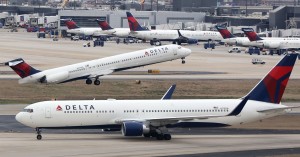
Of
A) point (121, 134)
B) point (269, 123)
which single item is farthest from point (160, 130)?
point (269, 123)

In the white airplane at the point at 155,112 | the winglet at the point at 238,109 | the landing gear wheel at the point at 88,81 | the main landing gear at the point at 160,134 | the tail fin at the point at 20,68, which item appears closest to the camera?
the winglet at the point at 238,109

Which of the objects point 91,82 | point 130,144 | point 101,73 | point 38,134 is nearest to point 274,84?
point 130,144

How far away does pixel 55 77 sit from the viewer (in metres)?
104

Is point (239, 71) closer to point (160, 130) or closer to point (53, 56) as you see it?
point (53, 56)

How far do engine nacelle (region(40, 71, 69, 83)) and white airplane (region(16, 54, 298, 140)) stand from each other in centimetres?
4143

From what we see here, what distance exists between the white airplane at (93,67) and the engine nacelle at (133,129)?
132 feet

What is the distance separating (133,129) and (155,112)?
2.70 m

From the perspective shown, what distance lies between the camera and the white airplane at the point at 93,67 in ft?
330

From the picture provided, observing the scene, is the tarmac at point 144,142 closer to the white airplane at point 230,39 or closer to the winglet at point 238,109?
the winglet at point 238,109

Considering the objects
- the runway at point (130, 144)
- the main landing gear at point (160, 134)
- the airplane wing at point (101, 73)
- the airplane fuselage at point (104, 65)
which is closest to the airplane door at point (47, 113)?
the runway at point (130, 144)

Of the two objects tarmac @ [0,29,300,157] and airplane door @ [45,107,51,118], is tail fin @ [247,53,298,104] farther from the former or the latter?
airplane door @ [45,107,51,118]

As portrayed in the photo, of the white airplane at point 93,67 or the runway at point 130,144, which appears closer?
the runway at point 130,144

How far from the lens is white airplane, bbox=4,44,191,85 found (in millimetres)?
100625

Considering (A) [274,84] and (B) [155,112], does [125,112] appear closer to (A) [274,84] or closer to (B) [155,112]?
(B) [155,112]
